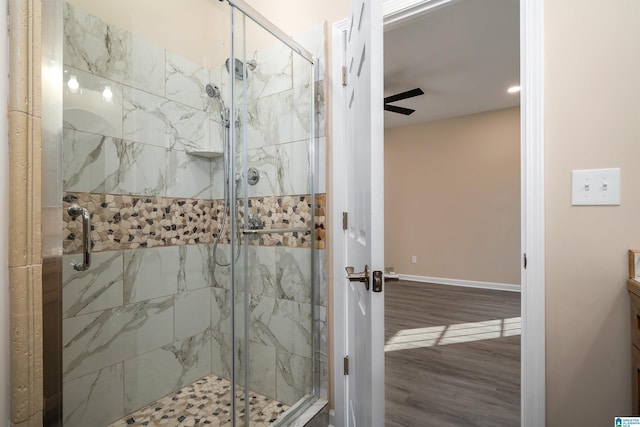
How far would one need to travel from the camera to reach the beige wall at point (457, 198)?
176 inches

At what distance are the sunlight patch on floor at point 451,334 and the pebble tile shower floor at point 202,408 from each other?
1339mm

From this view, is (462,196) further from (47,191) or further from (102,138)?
(47,191)

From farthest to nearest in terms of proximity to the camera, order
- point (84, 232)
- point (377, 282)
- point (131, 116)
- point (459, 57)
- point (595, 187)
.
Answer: point (459, 57)
point (131, 116)
point (84, 232)
point (595, 187)
point (377, 282)

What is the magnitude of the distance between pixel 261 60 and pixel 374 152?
107 centimetres

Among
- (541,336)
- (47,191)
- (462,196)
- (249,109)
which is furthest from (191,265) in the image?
(462,196)

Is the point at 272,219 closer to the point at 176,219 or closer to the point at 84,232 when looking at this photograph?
the point at 176,219

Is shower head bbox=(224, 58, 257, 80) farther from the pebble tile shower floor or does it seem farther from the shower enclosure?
the pebble tile shower floor

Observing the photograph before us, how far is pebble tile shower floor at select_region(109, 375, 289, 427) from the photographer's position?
1.57 metres

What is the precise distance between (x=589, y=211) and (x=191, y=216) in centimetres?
202

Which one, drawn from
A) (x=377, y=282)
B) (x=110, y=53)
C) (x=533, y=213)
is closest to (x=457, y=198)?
(x=533, y=213)

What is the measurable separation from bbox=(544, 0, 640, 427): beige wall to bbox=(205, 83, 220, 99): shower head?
158 centimetres

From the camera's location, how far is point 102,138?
1.53m

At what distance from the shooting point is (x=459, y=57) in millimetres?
3072

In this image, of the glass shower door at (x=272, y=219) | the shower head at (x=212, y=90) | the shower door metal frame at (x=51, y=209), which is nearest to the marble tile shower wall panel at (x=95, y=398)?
the glass shower door at (x=272, y=219)
